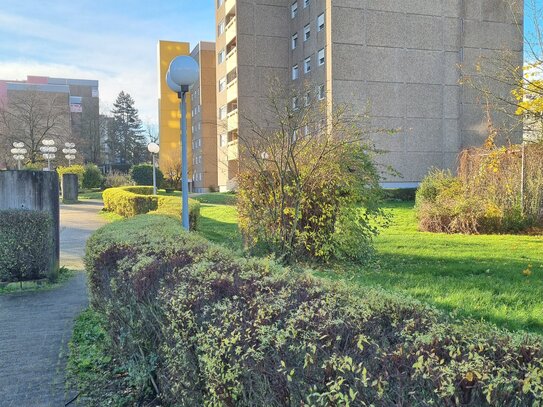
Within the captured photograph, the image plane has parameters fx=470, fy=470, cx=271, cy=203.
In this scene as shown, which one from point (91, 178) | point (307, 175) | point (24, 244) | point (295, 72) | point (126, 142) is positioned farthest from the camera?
point (126, 142)

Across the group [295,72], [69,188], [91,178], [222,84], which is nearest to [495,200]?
[295,72]

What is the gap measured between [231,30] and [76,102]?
179 ft

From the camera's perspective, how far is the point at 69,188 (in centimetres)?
2947

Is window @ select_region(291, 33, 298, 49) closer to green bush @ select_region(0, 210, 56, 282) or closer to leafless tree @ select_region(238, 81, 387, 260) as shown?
leafless tree @ select_region(238, 81, 387, 260)

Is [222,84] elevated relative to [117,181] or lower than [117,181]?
elevated

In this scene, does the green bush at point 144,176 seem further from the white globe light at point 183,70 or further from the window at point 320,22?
the white globe light at point 183,70

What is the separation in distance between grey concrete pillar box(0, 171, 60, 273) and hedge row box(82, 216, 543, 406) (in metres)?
4.73

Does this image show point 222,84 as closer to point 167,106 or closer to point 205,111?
point 205,111

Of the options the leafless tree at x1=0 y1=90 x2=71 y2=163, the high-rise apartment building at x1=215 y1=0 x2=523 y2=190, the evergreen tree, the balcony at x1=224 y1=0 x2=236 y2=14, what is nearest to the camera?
the high-rise apartment building at x1=215 y1=0 x2=523 y2=190

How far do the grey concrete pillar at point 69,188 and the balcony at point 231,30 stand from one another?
16.0 meters

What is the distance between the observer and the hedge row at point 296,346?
4.57 feet

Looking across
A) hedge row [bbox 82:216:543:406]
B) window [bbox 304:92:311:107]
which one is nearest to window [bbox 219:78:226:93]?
window [bbox 304:92:311:107]

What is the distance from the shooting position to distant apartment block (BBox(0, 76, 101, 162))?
52.4 m

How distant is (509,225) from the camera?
41.4ft
